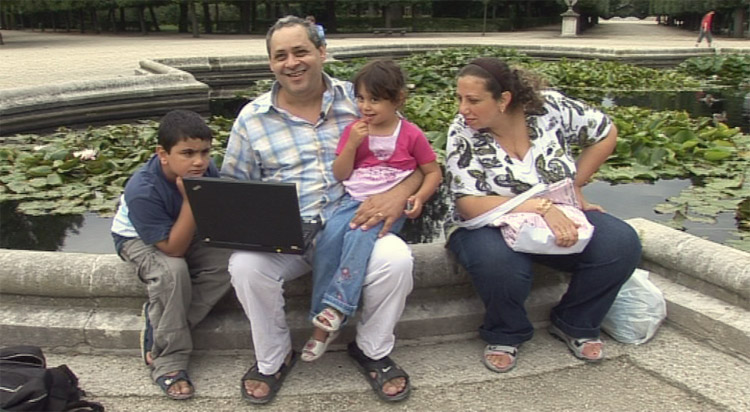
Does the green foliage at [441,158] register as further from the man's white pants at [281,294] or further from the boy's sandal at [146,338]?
the boy's sandal at [146,338]

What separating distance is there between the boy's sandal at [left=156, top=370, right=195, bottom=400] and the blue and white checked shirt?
0.76m

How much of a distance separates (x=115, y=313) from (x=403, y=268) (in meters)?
1.22

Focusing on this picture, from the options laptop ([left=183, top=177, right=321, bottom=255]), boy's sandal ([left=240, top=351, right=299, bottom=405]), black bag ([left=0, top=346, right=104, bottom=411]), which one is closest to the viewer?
black bag ([left=0, top=346, right=104, bottom=411])

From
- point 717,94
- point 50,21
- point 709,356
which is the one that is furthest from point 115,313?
point 50,21

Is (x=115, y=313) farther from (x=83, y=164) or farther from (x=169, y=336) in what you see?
(x=83, y=164)

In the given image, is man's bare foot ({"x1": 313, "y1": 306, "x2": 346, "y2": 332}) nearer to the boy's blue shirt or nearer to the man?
the man

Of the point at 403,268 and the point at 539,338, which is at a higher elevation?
the point at 403,268

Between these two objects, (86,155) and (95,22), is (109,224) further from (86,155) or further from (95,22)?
(95,22)

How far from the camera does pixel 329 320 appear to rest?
7.45ft

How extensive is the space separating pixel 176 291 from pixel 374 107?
1.00m

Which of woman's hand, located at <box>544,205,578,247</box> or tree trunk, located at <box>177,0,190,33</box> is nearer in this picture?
woman's hand, located at <box>544,205,578,247</box>

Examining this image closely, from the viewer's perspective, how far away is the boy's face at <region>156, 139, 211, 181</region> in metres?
2.34

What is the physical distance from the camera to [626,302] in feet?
8.71

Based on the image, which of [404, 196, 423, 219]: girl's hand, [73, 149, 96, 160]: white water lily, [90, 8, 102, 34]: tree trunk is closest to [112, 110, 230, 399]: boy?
[404, 196, 423, 219]: girl's hand
